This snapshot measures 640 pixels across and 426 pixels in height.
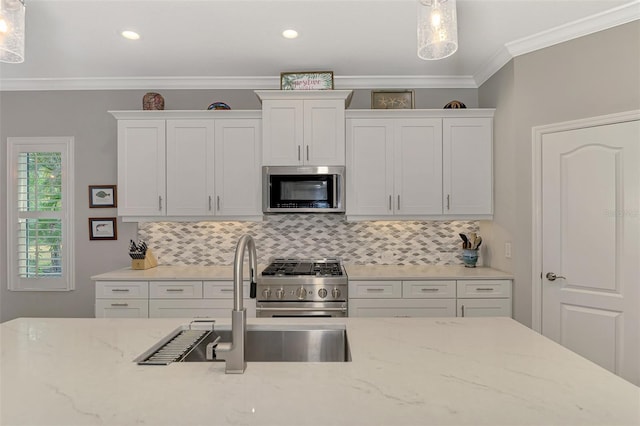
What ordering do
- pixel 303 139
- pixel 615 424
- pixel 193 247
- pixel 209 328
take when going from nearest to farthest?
pixel 615 424 → pixel 209 328 → pixel 303 139 → pixel 193 247

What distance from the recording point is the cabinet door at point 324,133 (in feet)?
10.6

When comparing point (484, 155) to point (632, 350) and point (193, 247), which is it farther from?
point (193, 247)

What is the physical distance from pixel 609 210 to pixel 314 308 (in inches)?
85.2

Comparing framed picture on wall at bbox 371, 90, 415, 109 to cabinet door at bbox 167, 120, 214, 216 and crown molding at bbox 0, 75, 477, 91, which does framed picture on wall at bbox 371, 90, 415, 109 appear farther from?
cabinet door at bbox 167, 120, 214, 216

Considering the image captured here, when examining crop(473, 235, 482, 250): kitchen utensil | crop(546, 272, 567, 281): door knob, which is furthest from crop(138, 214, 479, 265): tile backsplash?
crop(546, 272, 567, 281): door knob

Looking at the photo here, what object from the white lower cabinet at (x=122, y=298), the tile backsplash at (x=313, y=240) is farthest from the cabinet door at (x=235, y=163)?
the white lower cabinet at (x=122, y=298)

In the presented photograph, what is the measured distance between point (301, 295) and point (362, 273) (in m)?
0.58

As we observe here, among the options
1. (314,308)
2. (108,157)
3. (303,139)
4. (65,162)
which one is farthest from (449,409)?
(65,162)

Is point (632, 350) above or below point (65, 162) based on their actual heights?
below

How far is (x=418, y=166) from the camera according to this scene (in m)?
3.29

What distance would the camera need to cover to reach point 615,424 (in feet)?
2.71

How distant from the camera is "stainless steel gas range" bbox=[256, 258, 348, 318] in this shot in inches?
115

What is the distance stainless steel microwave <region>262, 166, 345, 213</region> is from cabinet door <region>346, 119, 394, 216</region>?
0.14 metres

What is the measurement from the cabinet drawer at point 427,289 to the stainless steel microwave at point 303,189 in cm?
85
